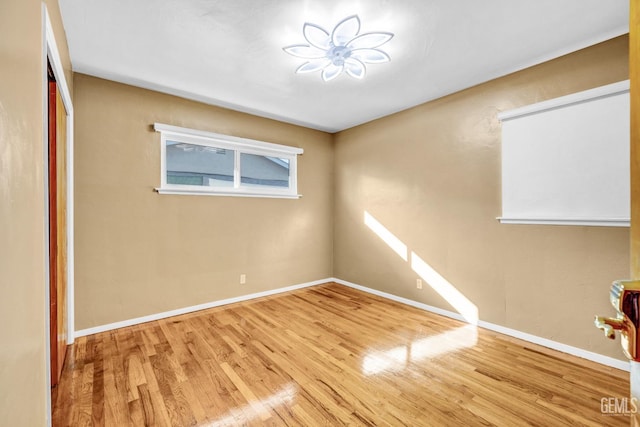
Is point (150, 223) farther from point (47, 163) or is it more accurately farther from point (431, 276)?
point (431, 276)

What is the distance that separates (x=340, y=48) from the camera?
2.18m

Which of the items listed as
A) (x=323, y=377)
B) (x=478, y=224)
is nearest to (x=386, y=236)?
(x=478, y=224)

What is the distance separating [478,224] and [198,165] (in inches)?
127

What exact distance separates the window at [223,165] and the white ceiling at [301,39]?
534 millimetres

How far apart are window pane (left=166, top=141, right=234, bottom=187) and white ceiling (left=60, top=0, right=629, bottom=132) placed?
0.62 meters

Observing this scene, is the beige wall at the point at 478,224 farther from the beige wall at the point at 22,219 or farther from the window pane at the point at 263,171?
Result: the beige wall at the point at 22,219

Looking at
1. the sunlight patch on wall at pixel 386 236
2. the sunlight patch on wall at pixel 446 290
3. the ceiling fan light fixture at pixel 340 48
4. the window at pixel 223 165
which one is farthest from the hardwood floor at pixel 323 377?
the ceiling fan light fixture at pixel 340 48

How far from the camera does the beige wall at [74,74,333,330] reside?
105 inches

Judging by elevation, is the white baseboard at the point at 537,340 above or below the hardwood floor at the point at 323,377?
above

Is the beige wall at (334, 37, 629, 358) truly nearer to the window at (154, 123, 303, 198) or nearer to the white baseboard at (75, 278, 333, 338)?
the window at (154, 123, 303, 198)

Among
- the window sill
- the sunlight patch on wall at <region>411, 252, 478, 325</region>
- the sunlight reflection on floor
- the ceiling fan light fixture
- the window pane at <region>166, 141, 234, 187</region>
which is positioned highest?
the ceiling fan light fixture

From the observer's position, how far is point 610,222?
2119 mm

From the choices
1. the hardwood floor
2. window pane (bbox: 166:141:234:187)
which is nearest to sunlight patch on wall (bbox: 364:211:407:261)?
the hardwood floor

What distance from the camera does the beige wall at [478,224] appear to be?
224 centimetres
